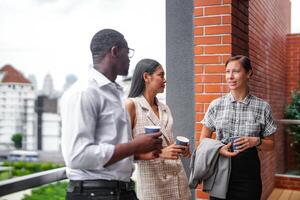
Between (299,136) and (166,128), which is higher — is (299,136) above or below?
below

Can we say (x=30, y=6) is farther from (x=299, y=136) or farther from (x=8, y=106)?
(x=299, y=136)

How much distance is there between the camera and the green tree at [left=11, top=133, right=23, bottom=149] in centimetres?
234

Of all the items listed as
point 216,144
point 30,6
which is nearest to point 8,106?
point 30,6

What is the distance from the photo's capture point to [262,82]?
15.3 feet

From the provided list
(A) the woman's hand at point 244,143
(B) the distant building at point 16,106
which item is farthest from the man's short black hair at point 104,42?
(A) the woman's hand at point 244,143

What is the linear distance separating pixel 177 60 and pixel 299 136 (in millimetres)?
3608

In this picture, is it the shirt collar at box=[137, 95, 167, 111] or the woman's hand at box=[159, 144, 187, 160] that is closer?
the woman's hand at box=[159, 144, 187, 160]

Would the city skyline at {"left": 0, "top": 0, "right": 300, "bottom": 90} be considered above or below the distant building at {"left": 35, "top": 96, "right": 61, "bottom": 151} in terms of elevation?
above

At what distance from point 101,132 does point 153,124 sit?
2.46 feet

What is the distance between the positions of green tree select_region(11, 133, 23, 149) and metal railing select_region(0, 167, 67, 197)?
0.23m

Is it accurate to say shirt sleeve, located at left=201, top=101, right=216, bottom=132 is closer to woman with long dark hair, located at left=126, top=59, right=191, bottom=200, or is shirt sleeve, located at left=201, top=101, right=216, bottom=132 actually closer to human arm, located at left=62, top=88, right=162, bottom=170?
woman with long dark hair, located at left=126, top=59, right=191, bottom=200

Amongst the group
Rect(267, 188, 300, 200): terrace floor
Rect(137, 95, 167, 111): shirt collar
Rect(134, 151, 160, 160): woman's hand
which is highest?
Rect(137, 95, 167, 111): shirt collar

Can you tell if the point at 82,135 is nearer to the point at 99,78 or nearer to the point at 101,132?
the point at 101,132

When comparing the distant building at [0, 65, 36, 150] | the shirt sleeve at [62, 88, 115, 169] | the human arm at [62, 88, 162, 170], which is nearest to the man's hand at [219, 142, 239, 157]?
the human arm at [62, 88, 162, 170]
